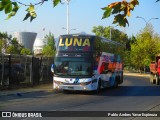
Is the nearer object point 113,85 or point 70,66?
point 70,66

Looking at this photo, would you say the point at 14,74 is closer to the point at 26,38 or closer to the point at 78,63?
the point at 78,63

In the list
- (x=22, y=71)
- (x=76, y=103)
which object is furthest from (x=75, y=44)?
(x=76, y=103)

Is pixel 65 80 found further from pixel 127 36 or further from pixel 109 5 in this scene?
pixel 127 36

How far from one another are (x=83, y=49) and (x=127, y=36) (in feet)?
330

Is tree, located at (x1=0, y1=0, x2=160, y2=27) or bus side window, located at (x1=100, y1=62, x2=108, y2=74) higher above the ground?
tree, located at (x1=0, y1=0, x2=160, y2=27)

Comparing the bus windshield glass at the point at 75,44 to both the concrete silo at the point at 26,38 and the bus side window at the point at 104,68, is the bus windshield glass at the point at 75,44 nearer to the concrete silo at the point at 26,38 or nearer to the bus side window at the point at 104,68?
the bus side window at the point at 104,68

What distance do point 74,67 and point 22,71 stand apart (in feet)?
17.2

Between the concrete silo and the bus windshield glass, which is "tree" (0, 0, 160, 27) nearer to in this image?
the bus windshield glass

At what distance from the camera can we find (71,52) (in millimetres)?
23500

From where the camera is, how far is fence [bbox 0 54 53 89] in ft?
80.1

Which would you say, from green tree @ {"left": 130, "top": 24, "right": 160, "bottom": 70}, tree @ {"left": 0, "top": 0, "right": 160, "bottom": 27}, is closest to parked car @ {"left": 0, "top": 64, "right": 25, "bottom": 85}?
tree @ {"left": 0, "top": 0, "right": 160, "bottom": 27}

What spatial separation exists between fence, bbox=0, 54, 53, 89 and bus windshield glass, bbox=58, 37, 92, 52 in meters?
3.56

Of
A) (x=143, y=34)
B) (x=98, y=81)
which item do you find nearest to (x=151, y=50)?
(x=143, y=34)

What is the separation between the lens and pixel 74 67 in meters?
23.1
